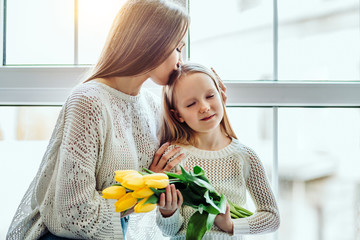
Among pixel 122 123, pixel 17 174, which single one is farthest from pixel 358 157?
pixel 17 174

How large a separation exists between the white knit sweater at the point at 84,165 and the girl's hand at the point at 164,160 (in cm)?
3

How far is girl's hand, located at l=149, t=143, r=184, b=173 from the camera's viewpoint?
4.03ft

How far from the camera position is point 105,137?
45.3 inches

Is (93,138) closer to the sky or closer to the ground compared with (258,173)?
closer to the sky

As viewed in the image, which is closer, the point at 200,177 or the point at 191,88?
the point at 200,177

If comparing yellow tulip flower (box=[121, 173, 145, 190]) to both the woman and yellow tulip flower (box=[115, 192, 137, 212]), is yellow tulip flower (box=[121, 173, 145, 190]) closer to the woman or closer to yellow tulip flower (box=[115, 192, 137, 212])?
yellow tulip flower (box=[115, 192, 137, 212])

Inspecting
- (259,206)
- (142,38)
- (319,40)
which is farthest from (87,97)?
(319,40)

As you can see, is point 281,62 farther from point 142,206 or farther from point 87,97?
point 142,206

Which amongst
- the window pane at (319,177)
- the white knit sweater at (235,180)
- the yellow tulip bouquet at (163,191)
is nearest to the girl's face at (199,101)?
the white knit sweater at (235,180)

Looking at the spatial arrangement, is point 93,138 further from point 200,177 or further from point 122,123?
point 200,177

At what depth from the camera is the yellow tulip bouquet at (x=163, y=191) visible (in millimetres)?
880

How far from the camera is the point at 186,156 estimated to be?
1.26 meters

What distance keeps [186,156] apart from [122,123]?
0.24 meters

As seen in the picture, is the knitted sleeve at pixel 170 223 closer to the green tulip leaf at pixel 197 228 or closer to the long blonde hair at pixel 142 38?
the green tulip leaf at pixel 197 228
